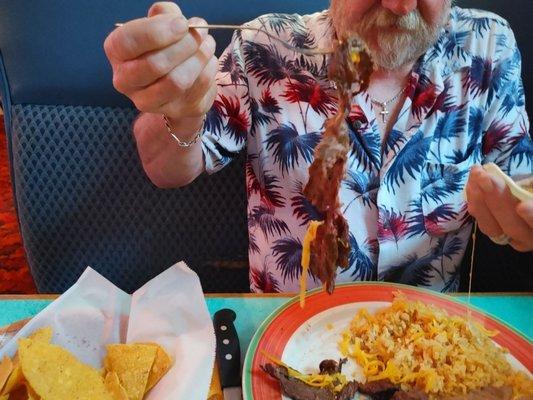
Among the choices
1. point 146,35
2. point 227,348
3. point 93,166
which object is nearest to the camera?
point 146,35

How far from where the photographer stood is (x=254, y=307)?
4.30 feet

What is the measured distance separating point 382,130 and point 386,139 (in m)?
0.03

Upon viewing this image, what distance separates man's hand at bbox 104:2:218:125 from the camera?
0.95 m

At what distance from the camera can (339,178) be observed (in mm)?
1013

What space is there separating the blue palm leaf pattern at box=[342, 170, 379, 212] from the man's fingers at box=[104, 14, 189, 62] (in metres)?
0.69

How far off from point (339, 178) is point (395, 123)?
56 centimetres

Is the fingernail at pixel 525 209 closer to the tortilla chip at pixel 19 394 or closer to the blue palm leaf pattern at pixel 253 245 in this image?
the blue palm leaf pattern at pixel 253 245

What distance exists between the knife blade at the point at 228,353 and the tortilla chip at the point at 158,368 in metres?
0.11

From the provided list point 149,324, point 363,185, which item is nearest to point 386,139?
point 363,185

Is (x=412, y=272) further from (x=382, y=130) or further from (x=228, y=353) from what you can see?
(x=228, y=353)

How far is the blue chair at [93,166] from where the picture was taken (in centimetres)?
178

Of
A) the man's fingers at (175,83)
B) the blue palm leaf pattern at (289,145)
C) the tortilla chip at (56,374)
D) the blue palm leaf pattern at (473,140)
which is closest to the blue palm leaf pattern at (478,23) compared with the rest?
Result: the blue palm leaf pattern at (473,140)

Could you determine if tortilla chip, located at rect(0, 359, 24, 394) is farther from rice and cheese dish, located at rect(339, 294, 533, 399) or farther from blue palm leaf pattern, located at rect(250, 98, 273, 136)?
blue palm leaf pattern, located at rect(250, 98, 273, 136)

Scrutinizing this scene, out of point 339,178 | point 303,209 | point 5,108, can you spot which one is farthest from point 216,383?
point 5,108
